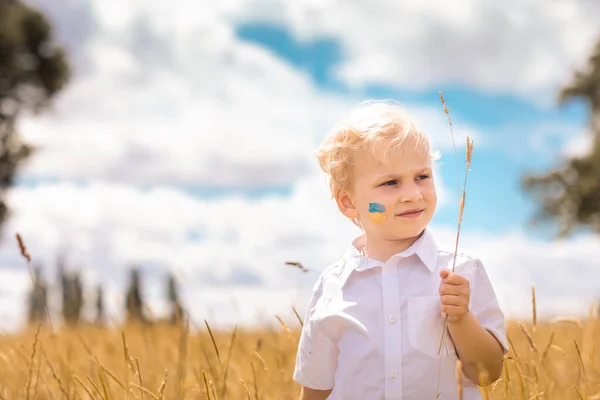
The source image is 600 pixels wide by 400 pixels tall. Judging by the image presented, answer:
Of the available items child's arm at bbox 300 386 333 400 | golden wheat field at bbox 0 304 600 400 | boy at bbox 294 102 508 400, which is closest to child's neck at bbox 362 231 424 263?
boy at bbox 294 102 508 400

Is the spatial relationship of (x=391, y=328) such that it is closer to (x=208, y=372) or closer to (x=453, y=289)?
(x=453, y=289)

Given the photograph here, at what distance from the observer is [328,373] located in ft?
8.29

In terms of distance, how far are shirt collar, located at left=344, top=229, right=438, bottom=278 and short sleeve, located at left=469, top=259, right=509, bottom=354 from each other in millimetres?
159

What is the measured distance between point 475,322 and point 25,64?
20.4 meters

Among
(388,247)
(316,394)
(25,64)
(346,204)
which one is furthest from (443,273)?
(25,64)

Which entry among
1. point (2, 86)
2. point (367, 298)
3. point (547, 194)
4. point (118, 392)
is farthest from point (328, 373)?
point (547, 194)

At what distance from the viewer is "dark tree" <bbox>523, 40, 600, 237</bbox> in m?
21.7

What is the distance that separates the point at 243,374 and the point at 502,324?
2.07 metres

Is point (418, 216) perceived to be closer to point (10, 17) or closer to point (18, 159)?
point (18, 159)

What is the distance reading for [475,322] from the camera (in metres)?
2.30

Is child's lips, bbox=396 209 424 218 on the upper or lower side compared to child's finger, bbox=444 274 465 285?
upper

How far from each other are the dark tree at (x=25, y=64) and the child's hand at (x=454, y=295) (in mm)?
18663

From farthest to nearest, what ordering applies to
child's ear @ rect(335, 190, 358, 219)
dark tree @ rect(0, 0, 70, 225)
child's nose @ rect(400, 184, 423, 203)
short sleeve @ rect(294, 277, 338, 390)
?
dark tree @ rect(0, 0, 70, 225) → child's ear @ rect(335, 190, 358, 219) → short sleeve @ rect(294, 277, 338, 390) → child's nose @ rect(400, 184, 423, 203)

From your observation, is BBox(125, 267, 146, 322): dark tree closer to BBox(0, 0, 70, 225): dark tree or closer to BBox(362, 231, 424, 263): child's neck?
BBox(362, 231, 424, 263): child's neck
